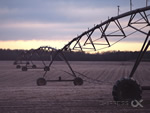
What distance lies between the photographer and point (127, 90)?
11.0 m

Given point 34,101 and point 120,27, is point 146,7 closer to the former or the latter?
point 120,27

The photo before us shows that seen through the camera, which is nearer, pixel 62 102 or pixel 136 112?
pixel 136 112

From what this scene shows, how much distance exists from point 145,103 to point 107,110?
2180 millimetres

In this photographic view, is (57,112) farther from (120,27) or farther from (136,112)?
(120,27)

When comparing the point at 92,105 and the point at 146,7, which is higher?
the point at 146,7

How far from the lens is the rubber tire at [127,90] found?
10.9m

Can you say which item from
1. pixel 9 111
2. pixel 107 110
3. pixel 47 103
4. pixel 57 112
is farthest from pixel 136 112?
pixel 9 111

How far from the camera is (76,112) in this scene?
31.4ft

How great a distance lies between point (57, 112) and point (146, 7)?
5331 mm

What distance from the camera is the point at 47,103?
37.3 ft

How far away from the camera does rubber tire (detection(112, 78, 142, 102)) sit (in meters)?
10.9

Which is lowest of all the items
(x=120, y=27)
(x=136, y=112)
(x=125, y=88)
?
(x=136, y=112)

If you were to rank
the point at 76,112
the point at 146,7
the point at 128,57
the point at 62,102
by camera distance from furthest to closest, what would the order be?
the point at 128,57, the point at 62,102, the point at 146,7, the point at 76,112

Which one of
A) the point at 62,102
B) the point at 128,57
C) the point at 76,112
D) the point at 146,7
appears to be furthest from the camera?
the point at 128,57
